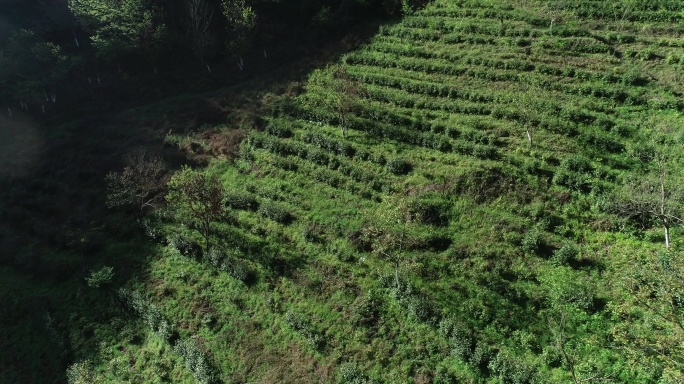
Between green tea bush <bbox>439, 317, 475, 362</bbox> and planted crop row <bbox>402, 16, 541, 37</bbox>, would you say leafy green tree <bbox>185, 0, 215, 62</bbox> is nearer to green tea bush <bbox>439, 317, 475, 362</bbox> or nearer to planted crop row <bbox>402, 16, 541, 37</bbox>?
planted crop row <bbox>402, 16, 541, 37</bbox>

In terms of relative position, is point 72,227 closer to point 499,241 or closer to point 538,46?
point 499,241

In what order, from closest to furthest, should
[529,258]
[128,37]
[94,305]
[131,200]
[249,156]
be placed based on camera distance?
[529,258] < [94,305] < [131,200] < [249,156] < [128,37]

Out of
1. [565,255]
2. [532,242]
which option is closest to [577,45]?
[532,242]

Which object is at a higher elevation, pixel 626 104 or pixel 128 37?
pixel 128 37

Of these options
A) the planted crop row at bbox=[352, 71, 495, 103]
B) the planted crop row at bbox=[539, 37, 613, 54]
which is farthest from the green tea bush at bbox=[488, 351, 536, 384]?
the planted crop row at bbox=[539, 37, 613, 54]

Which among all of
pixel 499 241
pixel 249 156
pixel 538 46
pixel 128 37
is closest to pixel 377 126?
pixel 249 156

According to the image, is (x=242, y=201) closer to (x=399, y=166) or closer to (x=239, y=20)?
(x=399, y=166)

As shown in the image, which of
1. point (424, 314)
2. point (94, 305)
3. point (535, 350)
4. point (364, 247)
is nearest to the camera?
point (535, 350)
